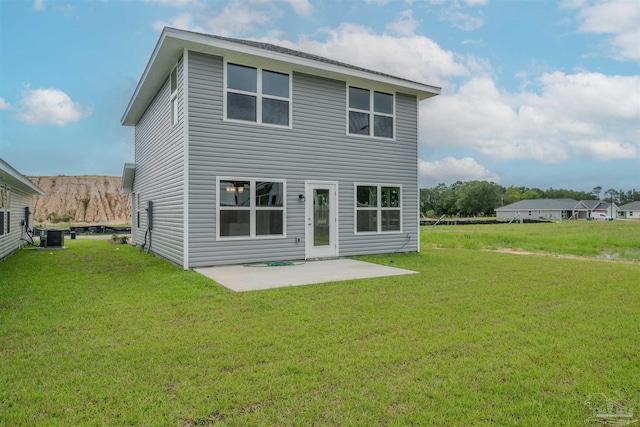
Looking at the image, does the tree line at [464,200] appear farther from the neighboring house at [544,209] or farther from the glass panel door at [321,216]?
the glass panel door at [321,216]

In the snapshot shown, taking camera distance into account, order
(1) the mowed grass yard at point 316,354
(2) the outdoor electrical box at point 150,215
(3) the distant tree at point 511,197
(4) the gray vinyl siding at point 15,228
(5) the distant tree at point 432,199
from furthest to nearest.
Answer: (3) the distant tree at point 511,197, (5) the distant tree at point 432,199, (2) the outdoor electrical box at point 150,215, (4) the gray vinyl siding at point 15,228, (1) the mowed grass yard at point 316,354

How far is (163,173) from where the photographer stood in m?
9.97

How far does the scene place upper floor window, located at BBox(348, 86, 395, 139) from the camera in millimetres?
10266

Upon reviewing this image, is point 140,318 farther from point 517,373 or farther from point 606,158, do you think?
point 606,158

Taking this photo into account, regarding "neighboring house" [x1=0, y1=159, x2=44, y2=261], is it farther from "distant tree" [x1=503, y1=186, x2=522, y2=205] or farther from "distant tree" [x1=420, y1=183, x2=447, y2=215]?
"distant tree" [x1=503, y1=186, x2=522, y2=205]

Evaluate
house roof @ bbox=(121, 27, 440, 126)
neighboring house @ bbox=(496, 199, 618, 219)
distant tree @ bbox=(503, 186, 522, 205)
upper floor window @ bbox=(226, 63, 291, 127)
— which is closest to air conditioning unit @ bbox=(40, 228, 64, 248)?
house roof @ bbox=(121, 27, 440, 126)

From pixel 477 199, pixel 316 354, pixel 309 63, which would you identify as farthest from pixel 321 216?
pixel 477 199

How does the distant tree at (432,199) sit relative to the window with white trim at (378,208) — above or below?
above

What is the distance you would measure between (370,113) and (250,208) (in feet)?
14.6

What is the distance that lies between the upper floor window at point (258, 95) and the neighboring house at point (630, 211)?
9054cm

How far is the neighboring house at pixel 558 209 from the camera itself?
64.8 metres

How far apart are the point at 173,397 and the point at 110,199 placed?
5787 cm

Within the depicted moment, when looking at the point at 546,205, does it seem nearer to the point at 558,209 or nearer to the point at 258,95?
the point at 558,209

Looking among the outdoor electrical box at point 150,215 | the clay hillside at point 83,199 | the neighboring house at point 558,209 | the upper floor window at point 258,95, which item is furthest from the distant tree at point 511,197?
the outdoor electrical box at point 150,215
